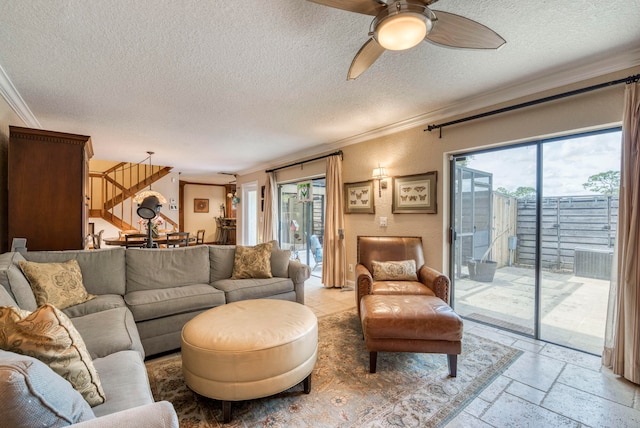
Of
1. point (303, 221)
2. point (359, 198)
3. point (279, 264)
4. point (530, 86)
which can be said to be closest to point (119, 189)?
point (303, 221)

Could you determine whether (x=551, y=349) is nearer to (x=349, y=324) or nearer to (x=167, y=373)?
(x=349, y=324)

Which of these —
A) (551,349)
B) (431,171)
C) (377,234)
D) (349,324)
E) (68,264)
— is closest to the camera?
(68,264)

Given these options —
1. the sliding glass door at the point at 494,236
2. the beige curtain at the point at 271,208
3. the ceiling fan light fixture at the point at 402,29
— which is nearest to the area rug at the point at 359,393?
the sliding glass door at the point at 494,236

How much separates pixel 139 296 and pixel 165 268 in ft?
1.52

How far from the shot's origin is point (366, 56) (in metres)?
1.77

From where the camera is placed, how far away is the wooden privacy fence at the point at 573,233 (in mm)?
2451

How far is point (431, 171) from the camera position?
11.4 ft

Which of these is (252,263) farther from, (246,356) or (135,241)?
(135,241)

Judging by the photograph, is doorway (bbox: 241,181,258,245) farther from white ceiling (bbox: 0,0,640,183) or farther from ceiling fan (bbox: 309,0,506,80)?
ceiling fan (bbox: 309,0,506,80)

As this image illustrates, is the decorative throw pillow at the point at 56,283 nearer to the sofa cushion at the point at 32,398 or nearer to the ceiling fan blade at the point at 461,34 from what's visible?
the sofa cushion at the point at 32,398

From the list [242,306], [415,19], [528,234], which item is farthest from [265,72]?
[528,234]

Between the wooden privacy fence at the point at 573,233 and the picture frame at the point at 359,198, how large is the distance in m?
1.93

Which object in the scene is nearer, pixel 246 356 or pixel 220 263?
pixel 246 356

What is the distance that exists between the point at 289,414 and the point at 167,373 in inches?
43.0
